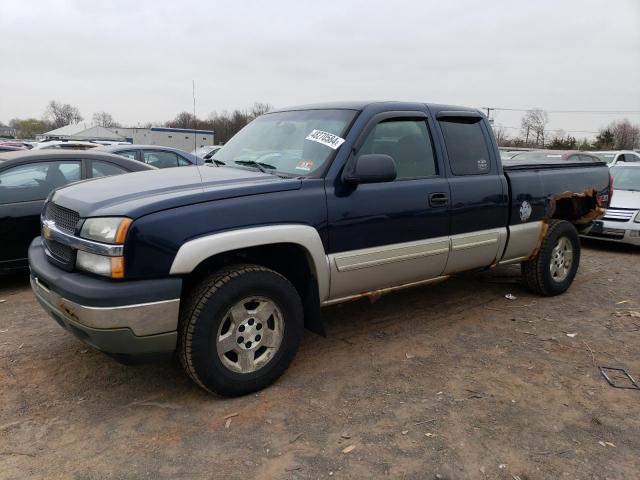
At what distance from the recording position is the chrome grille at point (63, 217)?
3.13 meters

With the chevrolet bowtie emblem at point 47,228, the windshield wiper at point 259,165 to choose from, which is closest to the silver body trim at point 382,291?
the windshield wiper at point 259,165

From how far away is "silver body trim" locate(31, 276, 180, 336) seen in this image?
2.76 m

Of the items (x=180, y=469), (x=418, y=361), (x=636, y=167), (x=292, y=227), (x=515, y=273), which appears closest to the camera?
(x=180, y=469)

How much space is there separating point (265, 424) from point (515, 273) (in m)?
4.41

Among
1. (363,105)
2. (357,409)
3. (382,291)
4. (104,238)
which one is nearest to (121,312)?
(104,238)

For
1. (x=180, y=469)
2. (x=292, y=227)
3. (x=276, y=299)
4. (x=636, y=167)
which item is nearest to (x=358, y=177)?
(x=292, y=227)

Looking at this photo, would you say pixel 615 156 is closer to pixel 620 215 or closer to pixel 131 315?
pixel 620 215

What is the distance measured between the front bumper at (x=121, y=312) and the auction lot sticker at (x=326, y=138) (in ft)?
4.85

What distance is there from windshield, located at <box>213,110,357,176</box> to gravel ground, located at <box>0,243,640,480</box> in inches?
57.9

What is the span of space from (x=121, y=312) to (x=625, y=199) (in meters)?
8.71

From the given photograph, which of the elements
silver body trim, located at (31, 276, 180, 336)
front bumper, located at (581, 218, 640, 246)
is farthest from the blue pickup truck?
front bumper, located at (581, 218, 640, 246)

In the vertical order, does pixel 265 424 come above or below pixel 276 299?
below

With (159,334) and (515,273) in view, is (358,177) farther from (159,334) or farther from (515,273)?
(515,273)

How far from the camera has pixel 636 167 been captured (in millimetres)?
9945
